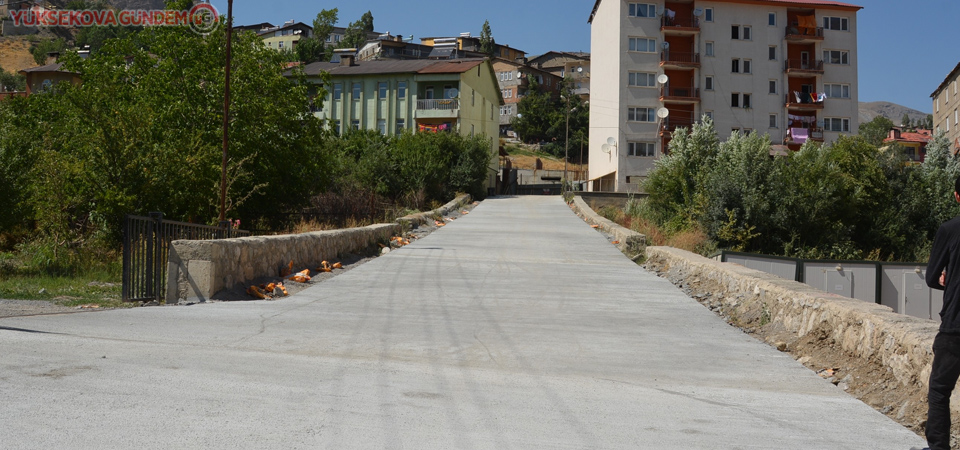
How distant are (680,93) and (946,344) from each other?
6008 cm

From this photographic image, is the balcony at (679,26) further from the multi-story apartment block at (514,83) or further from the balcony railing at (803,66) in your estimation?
the multi-story apartment block at (514,83)

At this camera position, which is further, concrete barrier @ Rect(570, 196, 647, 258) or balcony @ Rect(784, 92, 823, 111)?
balcony @ Rect(784, 92, 823, 111)

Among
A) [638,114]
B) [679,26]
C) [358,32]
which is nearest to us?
[638,114]

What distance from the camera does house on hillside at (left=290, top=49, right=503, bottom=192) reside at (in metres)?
61.2

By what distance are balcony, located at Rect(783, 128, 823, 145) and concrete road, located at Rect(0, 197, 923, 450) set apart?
55.3 m

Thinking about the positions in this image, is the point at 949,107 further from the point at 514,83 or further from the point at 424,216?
the point at 424,216

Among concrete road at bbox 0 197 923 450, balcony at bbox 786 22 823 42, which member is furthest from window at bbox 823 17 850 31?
concrete road at bbox 0 197 923 450

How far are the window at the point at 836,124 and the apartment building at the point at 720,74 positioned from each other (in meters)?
0.08

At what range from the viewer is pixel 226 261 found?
11.1 meters

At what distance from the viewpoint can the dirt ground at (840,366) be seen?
18.3 ft

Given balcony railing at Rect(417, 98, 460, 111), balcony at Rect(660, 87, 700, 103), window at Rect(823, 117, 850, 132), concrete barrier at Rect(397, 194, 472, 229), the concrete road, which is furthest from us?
window at Rect(823, 117, 850, 132)

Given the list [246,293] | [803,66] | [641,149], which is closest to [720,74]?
[803,66]

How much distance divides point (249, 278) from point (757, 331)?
7.53 m

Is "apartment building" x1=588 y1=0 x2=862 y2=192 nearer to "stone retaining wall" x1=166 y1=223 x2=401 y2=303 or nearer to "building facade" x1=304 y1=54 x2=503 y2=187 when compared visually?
"building facade" x1=304 y1=54 x2=503 y2=187
